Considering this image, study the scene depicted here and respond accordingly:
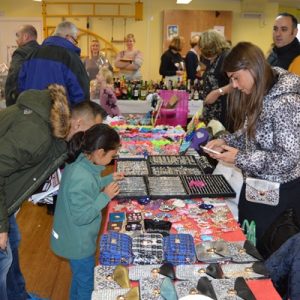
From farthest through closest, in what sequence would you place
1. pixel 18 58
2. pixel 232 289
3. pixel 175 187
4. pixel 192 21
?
pixel 192 21 → pixel 18 58 → pixel 175 187 → pixel 232 289

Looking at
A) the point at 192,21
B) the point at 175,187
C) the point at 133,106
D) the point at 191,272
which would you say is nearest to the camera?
the point at 191,272

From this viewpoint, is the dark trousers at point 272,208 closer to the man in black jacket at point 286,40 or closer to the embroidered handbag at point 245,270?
the embroidered handbag at point 245,270

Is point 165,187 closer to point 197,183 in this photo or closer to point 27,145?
point 197,183

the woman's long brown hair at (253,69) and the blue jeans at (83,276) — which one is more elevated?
the woman's long brown hair at (253,69)

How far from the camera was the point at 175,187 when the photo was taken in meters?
1.93

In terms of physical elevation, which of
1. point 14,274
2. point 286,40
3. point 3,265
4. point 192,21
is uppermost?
point 192,21

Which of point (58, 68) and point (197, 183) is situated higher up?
point (58, 68)

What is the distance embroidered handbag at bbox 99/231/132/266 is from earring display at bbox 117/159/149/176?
0.78 metres

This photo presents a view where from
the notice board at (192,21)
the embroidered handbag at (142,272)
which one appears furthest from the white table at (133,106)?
the notice board at (192,21)

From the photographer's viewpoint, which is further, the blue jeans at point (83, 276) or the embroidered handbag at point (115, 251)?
the blue jeans at point (83, 276)

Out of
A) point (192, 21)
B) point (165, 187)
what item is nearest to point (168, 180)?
point (165, 187)

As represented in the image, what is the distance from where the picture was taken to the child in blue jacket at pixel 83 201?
5.16ft

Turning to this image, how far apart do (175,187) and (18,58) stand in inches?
84.7

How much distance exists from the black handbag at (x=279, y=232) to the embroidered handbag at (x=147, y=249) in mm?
456
